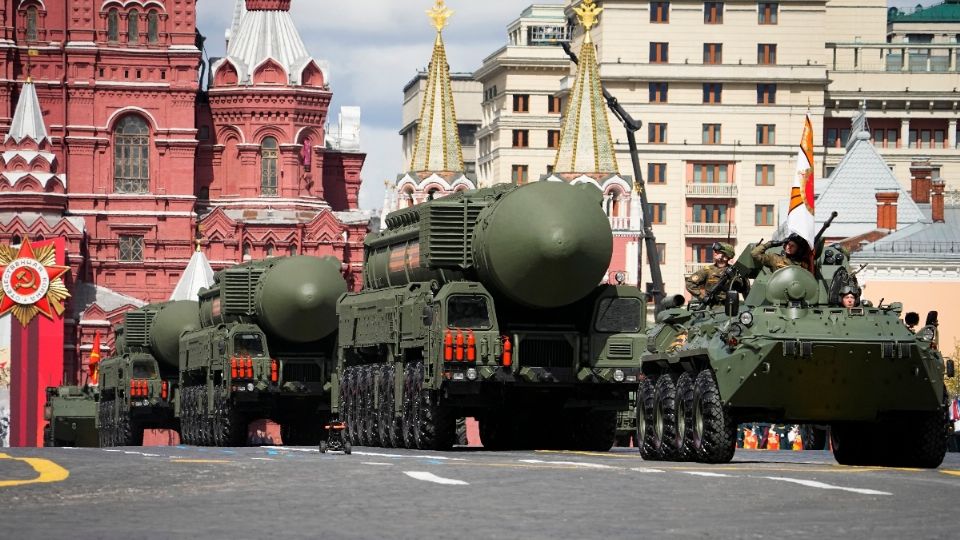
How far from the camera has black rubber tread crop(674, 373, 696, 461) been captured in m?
25.9

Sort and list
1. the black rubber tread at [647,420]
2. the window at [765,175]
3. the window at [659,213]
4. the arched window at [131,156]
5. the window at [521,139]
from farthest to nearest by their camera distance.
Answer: the window at [521,139]
the window at [765,175]
the window at [659,213]
the arched window at [131,156]
the black rubber tread at [647,420]

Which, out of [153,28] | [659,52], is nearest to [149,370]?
[153,28]

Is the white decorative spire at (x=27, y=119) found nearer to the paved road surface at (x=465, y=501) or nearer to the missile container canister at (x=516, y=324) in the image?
the missile container canister at (x=516, y=324)

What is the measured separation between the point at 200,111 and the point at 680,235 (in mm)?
27554

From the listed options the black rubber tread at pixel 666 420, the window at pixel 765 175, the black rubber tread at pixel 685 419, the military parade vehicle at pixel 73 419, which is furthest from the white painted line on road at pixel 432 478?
the window at pixel 765 175

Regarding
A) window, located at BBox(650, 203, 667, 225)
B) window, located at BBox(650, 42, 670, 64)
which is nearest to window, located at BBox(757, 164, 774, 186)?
window, located at BBox(650, 203, 667, 225)

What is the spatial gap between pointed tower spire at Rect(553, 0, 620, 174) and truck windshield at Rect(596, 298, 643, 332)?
3256 inches

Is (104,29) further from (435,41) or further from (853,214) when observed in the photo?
(853,214)

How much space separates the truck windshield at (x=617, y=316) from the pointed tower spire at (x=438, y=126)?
292 feet

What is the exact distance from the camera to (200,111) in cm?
13200

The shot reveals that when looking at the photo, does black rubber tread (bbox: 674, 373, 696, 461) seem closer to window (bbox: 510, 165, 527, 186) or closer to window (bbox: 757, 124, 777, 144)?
window (bbox: 757, 124, 777, 144)

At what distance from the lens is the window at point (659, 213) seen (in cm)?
13738

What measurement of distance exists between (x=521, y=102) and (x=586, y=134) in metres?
35.0

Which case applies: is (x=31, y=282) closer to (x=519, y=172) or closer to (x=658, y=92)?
(x=658, y=92)
